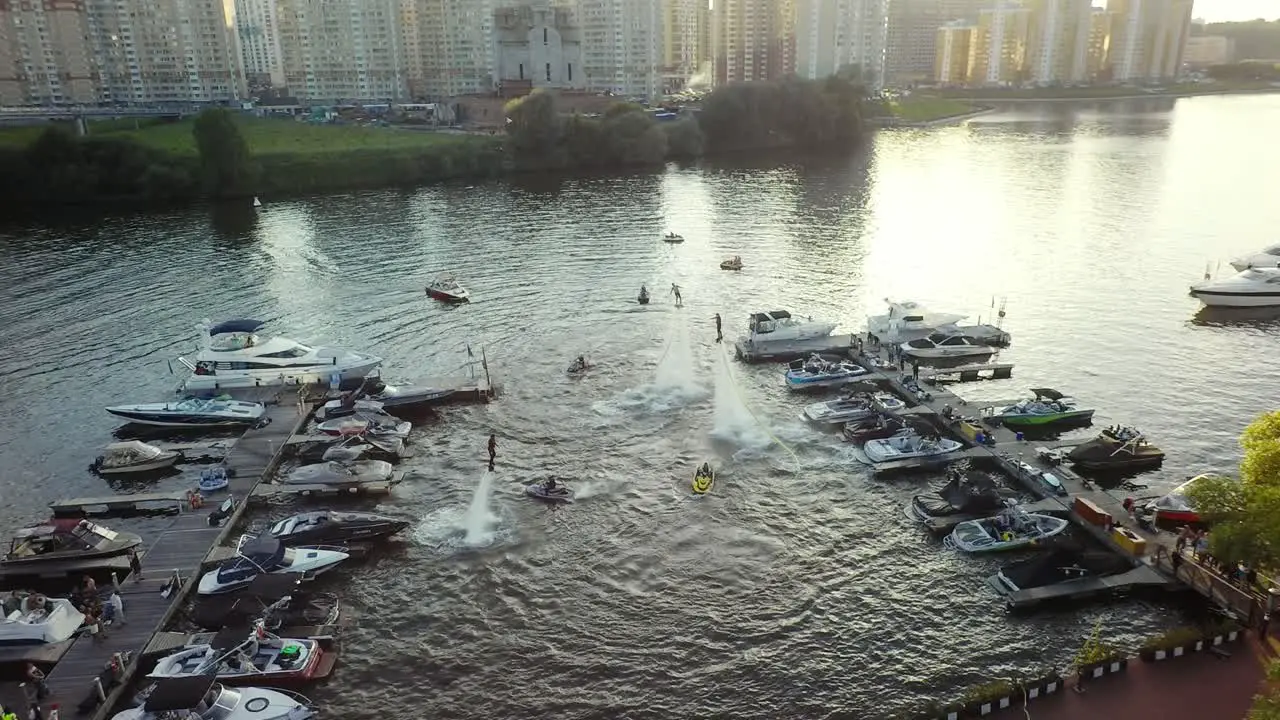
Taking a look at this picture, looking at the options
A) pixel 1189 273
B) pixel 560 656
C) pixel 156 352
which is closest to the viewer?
pixel 560 656

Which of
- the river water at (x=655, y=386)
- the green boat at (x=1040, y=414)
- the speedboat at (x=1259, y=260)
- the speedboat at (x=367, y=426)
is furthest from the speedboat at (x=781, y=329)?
the speedboat at (x=1259, y=260)

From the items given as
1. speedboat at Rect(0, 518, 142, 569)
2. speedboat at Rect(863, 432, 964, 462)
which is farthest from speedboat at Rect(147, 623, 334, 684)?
speedboat at Rect(863, 432, 964, 462)

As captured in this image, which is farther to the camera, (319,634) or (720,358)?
(720,358)

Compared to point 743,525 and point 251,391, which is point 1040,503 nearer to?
point 743,525

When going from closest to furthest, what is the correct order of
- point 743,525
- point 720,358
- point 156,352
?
point 743,525, point 720,358, point 156,352

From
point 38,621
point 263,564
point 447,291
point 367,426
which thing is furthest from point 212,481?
point 447,291

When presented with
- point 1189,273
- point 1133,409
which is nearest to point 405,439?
point 1133,409

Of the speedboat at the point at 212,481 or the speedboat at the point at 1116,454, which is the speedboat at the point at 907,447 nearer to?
the speedboat at the point at 1116,454
